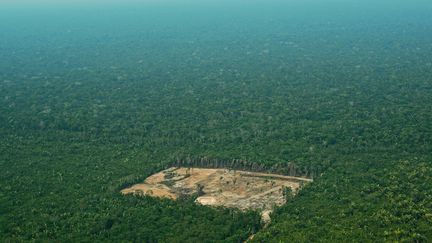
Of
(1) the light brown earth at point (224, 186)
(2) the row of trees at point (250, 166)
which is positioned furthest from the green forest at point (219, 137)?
(1) the light brown earth at point (224, 186)

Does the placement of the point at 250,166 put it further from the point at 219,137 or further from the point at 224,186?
the point at 219,137

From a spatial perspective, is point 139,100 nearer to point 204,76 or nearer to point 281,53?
point 204,76

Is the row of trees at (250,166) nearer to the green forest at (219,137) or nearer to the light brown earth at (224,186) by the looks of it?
the green forest at (219,137)

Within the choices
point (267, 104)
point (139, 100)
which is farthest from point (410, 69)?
point (139, 100)

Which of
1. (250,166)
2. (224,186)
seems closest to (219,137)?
(250,166)

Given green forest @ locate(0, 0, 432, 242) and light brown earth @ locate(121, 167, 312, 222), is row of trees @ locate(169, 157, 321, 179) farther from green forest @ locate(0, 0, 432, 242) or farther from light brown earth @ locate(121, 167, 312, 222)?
light brown earth @ locate(121, 167, 312, 222)

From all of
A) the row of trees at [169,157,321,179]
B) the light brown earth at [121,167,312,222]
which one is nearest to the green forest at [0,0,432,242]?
the row of trees at [169,157,321,179]
